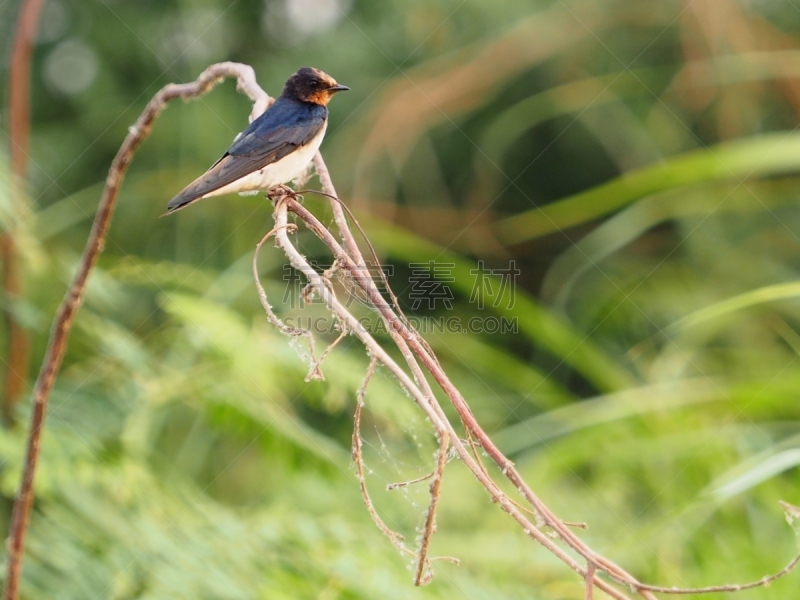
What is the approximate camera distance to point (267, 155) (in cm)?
191

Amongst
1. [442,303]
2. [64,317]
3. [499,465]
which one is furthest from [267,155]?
[442,303]

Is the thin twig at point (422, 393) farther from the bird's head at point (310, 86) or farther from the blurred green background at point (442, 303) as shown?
the bird's head at point (310, 86)

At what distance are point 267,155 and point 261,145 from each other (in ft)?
0.11

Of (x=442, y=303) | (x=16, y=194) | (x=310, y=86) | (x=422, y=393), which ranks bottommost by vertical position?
(x=422, y=393)

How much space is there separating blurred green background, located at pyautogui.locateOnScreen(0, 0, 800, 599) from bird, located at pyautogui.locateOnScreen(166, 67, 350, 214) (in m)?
0.39

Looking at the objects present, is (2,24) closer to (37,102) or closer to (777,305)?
(37,102)

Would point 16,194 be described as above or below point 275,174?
below

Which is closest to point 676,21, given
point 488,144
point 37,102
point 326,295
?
point 488,144

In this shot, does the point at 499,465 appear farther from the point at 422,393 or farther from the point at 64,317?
the point at 64,317

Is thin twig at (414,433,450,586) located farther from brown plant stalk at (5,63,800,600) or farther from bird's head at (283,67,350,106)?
bird's head at (283,67,350,106)

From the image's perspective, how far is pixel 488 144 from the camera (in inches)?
146

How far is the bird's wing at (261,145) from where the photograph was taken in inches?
65.4

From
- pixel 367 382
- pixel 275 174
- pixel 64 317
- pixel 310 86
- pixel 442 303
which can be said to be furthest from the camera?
pixel 442 303

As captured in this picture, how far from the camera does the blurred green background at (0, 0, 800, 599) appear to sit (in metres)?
1.84
